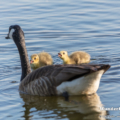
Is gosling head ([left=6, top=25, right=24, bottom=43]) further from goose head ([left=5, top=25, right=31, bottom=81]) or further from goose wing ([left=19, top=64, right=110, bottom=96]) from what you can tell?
goose wing ([left=19, top=64, right=110, bottom=96])

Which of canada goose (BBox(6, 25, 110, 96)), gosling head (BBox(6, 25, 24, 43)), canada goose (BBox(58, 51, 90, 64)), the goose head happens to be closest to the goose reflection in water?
canada goose (BBox(6, 25, 110, 96))

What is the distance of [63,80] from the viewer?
5.61 metres

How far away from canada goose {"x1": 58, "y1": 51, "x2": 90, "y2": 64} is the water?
0.34 m

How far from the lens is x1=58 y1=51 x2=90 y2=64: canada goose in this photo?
7750 millimetres

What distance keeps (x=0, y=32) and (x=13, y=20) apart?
124cm

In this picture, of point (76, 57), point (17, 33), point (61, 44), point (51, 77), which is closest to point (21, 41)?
point (17, 33)

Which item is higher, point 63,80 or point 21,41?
point 21,41

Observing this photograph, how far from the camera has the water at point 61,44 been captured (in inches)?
211

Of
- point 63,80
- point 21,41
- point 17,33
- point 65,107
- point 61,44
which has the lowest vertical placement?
point 65,107

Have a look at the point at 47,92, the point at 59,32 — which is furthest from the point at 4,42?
the point at 47,92

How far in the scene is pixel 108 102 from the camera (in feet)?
18.1

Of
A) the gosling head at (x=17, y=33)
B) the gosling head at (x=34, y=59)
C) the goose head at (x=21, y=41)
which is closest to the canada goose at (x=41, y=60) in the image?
the gosling head at (x=34, y=59)

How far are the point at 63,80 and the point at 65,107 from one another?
47 centimetres

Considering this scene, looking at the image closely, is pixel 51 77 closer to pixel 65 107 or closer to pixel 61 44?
pixel 65 107
